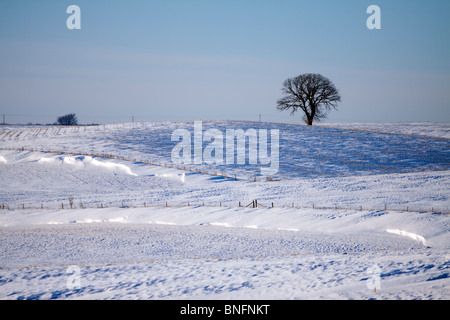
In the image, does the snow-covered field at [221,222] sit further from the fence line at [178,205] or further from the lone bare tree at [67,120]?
the lone bare tree at [67,120]

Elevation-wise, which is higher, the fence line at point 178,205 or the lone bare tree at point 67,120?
the lone bare tree at point 67,120

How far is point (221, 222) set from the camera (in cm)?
2516

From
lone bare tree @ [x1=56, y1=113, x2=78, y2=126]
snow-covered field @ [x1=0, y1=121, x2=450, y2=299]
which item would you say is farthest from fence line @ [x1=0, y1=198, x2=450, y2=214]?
lone bare tree @ [x1=56, y1=113, x2=78, y2=126]

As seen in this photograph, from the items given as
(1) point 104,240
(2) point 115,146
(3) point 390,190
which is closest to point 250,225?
(1) point 104,240

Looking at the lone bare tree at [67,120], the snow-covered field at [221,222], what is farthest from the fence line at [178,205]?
the lone bare tree at [67,120]

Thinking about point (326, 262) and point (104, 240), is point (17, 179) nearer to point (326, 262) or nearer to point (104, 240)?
point (104, 240)

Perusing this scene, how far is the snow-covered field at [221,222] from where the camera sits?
40.4 ft

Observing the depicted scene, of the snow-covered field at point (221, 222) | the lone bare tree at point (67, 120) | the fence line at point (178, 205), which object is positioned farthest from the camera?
the lone bare tree at point (67, 120)

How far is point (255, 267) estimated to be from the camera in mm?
14016

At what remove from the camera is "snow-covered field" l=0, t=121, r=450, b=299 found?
1231 cm

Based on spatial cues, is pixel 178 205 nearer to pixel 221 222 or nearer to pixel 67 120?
pixel 221 222

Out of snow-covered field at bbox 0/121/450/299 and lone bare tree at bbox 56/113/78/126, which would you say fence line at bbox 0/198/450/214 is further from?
lone bare tree at bbox 56/113/78/126
